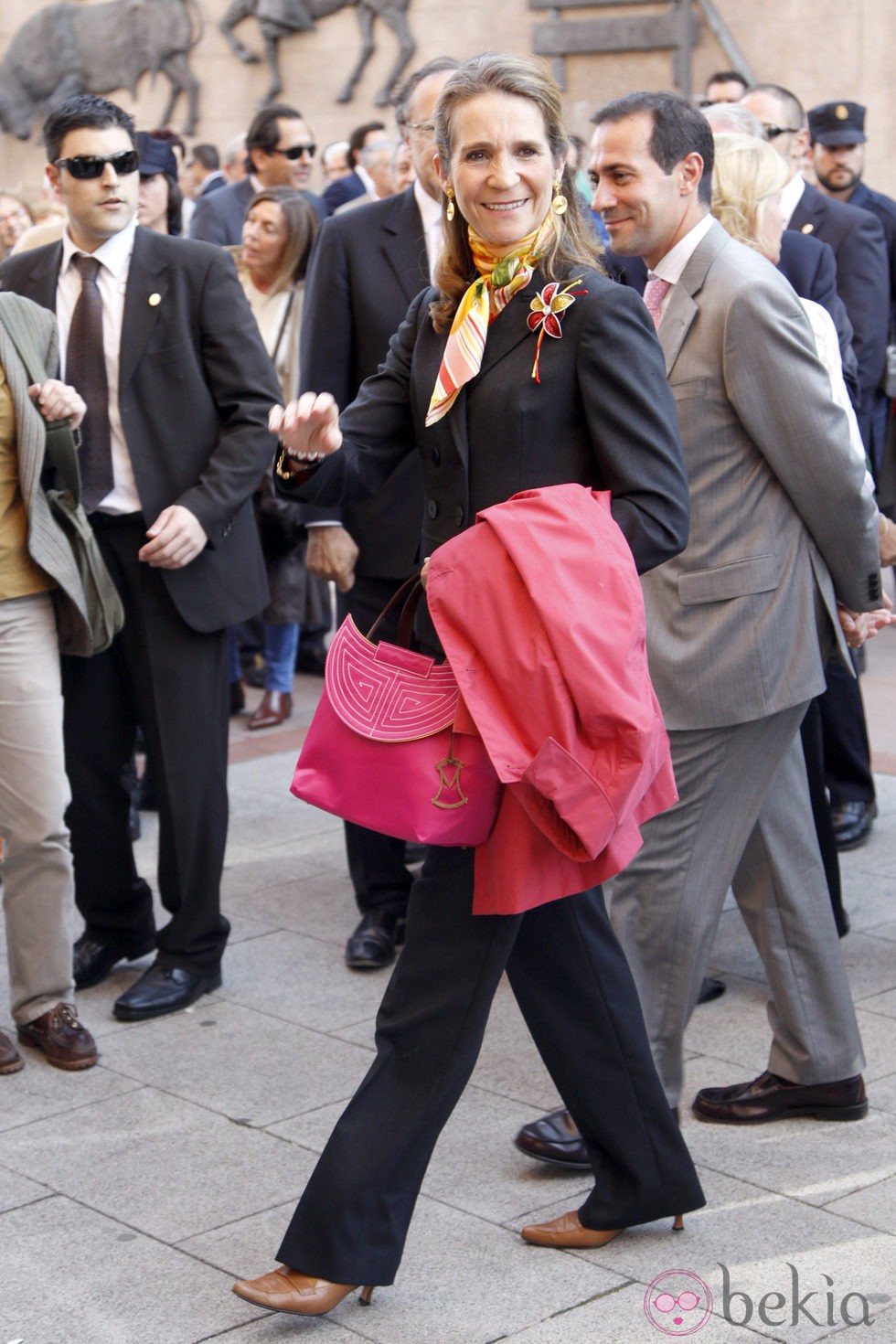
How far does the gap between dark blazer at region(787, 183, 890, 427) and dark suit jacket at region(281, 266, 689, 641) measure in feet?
12.8

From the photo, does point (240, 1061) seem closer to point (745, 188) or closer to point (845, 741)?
point (745, 188)

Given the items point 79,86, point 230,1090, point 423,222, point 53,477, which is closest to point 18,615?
point 53,477

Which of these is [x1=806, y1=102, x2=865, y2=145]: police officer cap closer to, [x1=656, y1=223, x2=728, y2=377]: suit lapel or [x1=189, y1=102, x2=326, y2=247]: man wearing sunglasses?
[x1=189, y1=102, x2=326, y2=247]: man wearing sunglasses

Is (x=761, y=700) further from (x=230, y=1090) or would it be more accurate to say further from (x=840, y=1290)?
(x=230, y=1090)

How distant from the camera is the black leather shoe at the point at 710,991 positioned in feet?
14.9

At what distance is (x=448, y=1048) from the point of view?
2.96m

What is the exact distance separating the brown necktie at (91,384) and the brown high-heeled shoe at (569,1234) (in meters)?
2.20

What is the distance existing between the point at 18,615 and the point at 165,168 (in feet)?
8.11

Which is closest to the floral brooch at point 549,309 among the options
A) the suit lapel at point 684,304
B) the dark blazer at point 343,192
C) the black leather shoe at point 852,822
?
the suit lapel at point 684,304

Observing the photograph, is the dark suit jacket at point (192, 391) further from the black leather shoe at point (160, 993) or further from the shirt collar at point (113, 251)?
the black leather shoe at point (160, 993)

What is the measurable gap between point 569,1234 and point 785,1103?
768 millimetres

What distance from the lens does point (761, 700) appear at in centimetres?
350

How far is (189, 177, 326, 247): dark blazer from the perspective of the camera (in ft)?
29.9

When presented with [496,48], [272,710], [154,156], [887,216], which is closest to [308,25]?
[496,48]
